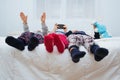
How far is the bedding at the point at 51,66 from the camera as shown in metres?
1.31

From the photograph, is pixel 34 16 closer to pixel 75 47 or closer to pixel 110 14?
pixel 110 14

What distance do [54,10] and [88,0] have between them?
557 mm

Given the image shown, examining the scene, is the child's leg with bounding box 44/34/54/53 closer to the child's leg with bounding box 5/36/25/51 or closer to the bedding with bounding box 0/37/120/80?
the bedding with bounding box 0/37/120/80

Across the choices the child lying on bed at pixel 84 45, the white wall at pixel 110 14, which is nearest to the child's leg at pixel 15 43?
the child lying on bed at pixel 84 45

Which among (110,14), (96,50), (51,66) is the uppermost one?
(110,14)

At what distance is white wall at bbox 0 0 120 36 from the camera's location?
2861mm

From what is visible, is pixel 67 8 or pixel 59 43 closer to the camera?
pixel 59 43

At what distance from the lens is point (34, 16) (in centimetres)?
289

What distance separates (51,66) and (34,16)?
1709mm

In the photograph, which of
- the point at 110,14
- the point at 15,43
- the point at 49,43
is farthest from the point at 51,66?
the point at 110,14

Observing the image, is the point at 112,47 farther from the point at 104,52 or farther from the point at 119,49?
the point at 104,52

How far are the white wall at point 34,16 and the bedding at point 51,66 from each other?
5.11ft

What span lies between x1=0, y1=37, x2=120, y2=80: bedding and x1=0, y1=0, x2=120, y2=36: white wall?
1.56m

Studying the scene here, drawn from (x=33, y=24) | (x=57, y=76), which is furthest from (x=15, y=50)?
(x=33, y=24)
